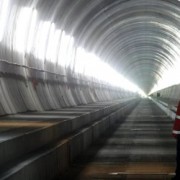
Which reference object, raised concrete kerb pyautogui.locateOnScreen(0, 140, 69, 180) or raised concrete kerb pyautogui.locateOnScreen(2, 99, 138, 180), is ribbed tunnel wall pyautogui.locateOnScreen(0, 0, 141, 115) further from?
raised concrete kerb pyautogui.locateOnScreen(0, 140, 69, 180)

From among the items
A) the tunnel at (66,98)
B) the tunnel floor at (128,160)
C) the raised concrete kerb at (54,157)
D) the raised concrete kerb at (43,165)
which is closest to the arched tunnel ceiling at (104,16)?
the tunnel at (66,98)

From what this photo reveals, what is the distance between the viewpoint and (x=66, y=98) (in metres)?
35.5

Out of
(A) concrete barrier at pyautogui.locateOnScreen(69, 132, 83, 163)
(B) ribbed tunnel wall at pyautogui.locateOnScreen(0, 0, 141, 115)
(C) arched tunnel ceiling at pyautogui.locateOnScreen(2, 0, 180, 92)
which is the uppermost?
(C) arched tunnel ceiling at pyautogui.locateOnScreen(2, 0, 180, 92)

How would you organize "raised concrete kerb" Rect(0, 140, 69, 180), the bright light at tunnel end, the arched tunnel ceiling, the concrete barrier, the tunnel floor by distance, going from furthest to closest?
the arched tunnel ceiling
the bright light at tunnel end
the concrete barrier
the tunnel floor
"raised concrete kerb" Rect(0, 140, 69, 180)

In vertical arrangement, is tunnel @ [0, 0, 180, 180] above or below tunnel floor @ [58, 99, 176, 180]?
above

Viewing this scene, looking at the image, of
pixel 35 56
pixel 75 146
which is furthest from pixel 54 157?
pixel 35 56

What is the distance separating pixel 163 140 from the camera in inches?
878

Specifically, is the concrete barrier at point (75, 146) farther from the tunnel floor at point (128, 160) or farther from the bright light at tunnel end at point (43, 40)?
the bright light at tunnel end at point (43, 40)

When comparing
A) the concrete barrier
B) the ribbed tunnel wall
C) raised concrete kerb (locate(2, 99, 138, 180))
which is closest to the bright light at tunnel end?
the ribbed tunnel wall

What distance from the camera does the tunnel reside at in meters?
12.5

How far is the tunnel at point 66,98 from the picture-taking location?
12.5m

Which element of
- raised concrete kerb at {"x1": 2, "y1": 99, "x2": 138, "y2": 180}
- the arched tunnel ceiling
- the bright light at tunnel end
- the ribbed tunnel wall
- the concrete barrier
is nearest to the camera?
raised concrete kerb at {"x1": 2, "y1": 99, "x2": 138, "y2": 180}

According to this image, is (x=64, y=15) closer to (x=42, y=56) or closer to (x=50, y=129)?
(x=42, y=56)

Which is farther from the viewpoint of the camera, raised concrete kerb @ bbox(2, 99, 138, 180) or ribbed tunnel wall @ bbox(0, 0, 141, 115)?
ribbed tunnel wall @ bbox(0, 0, 141, 115)
